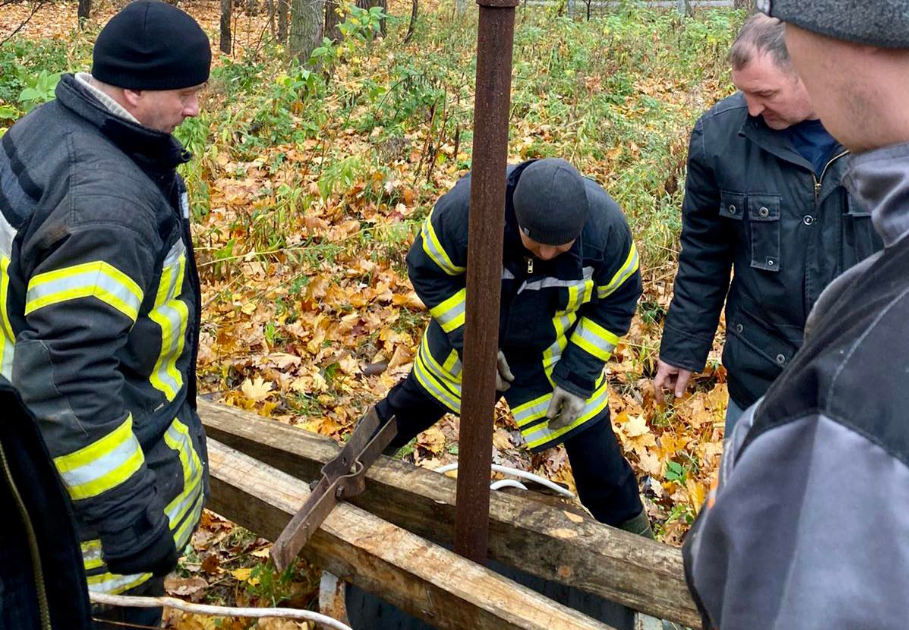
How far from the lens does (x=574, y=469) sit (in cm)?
345

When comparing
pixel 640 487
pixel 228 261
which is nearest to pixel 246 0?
pixel 228 261

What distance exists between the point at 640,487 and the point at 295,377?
1928 mm

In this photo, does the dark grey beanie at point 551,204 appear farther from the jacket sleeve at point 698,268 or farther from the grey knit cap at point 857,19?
the grey knit cap at point 857,19

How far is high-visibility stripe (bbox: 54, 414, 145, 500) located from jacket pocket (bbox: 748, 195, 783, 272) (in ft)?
6.47

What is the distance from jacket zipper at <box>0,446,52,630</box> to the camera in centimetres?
123

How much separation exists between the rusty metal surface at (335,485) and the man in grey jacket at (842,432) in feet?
5.75

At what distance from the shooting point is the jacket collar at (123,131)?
1.99 metres

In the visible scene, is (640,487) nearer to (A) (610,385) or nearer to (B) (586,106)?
(A) (610,385)

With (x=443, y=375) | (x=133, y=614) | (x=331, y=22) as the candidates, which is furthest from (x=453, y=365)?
(x=331, y=22)

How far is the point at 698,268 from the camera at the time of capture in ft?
9.92

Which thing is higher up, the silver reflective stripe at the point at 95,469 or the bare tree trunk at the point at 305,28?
the bare tree trunk at the point at 305,28

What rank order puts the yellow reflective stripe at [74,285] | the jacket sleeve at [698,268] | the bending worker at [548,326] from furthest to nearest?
the bending worker at [548,326]
the jacket sleeve at [698,268]
the yellow reflective stripe at [74,285]

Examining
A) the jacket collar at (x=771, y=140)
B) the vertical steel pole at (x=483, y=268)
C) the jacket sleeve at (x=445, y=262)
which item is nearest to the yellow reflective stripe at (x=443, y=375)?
the jacket sleeve at (x=445, y=262)

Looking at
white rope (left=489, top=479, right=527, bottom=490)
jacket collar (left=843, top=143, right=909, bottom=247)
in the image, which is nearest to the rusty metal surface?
white rope (left=489, top=479, right=527, bottom=490)
